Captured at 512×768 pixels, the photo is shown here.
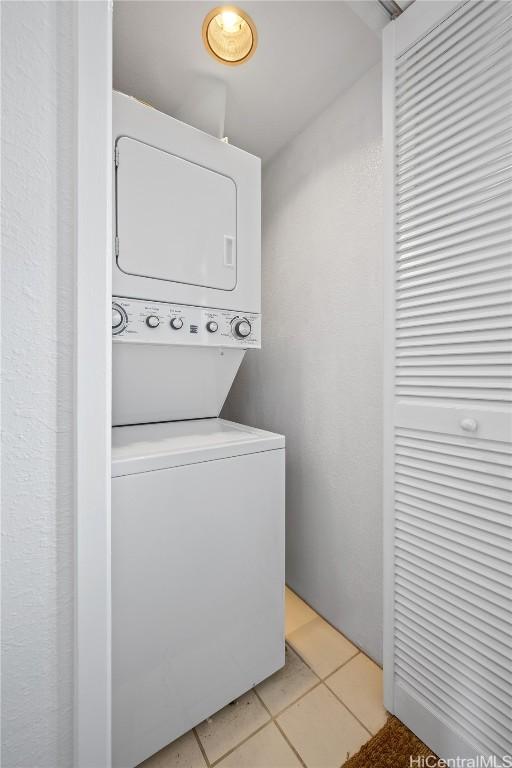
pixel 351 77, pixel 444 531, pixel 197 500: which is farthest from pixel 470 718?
pixel 351 77

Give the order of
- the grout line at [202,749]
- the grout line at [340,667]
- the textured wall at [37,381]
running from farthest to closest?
the grout line at [340,667]
the grout line at [202,749]
the textured wall at [37,381]

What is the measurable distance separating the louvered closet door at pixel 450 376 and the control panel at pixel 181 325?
2.21 feet

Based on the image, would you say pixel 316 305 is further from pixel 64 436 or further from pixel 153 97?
pixel 64 436

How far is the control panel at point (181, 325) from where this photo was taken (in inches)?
53.5

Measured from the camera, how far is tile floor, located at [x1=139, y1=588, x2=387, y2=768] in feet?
4.12

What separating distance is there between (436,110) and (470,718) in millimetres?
1999

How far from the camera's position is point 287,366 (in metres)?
2.25

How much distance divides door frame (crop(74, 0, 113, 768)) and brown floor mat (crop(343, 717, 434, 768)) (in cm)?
101

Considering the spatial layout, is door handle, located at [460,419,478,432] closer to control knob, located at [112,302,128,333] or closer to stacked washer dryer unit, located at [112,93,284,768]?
stacked washer dryer unit, located at [112,93,284,768]

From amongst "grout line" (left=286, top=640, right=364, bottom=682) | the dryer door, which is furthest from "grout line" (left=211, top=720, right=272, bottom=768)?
the dryer door

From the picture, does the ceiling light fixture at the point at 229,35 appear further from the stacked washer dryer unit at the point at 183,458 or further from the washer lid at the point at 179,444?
the washer lid at the point at 179,444

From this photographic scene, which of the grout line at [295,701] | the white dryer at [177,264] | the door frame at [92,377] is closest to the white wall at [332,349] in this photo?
the grout line at [295,701]

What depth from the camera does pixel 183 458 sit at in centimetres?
125

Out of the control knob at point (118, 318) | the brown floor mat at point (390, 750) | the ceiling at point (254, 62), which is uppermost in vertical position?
the ceiling at point (254, 62)
